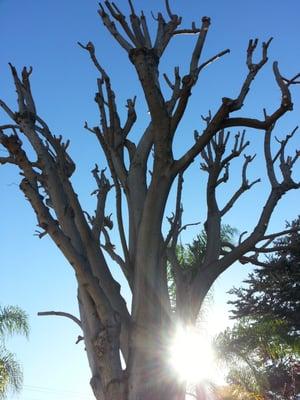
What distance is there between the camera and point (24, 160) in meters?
3.72

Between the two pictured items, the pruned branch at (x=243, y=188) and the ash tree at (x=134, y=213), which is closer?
the ash tree at (x=134, y=213)

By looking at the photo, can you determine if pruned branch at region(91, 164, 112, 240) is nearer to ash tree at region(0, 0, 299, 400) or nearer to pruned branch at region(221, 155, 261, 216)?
ash tree at region(0, 0, 299, 400)

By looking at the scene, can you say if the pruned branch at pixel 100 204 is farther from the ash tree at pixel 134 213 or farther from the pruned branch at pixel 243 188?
the pruned branch at pixel 243 188

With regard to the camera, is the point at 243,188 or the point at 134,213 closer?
the point at 134,213

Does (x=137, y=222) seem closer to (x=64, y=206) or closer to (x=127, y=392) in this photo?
(x=64, y=206)

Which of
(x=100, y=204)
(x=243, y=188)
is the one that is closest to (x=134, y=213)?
(x=100, y=204)

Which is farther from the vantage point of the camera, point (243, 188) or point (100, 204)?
point (243, 188)

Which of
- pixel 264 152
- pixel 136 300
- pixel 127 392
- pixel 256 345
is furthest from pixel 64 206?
pixel 256 345

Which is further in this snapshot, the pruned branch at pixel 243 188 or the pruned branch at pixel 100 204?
the pruned branch at pixel 243 188

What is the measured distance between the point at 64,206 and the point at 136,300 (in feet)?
3.50

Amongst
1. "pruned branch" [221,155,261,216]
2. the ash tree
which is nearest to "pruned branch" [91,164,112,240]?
the ash tree

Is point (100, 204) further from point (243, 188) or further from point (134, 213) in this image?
point (243, 188)

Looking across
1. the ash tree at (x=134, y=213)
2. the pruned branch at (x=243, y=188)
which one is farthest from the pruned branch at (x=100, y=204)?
the pruned branch at (x=243, y=188)

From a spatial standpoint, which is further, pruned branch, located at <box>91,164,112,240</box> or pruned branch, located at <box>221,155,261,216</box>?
pruned branch, located at <box>221,155,261,216</box>
